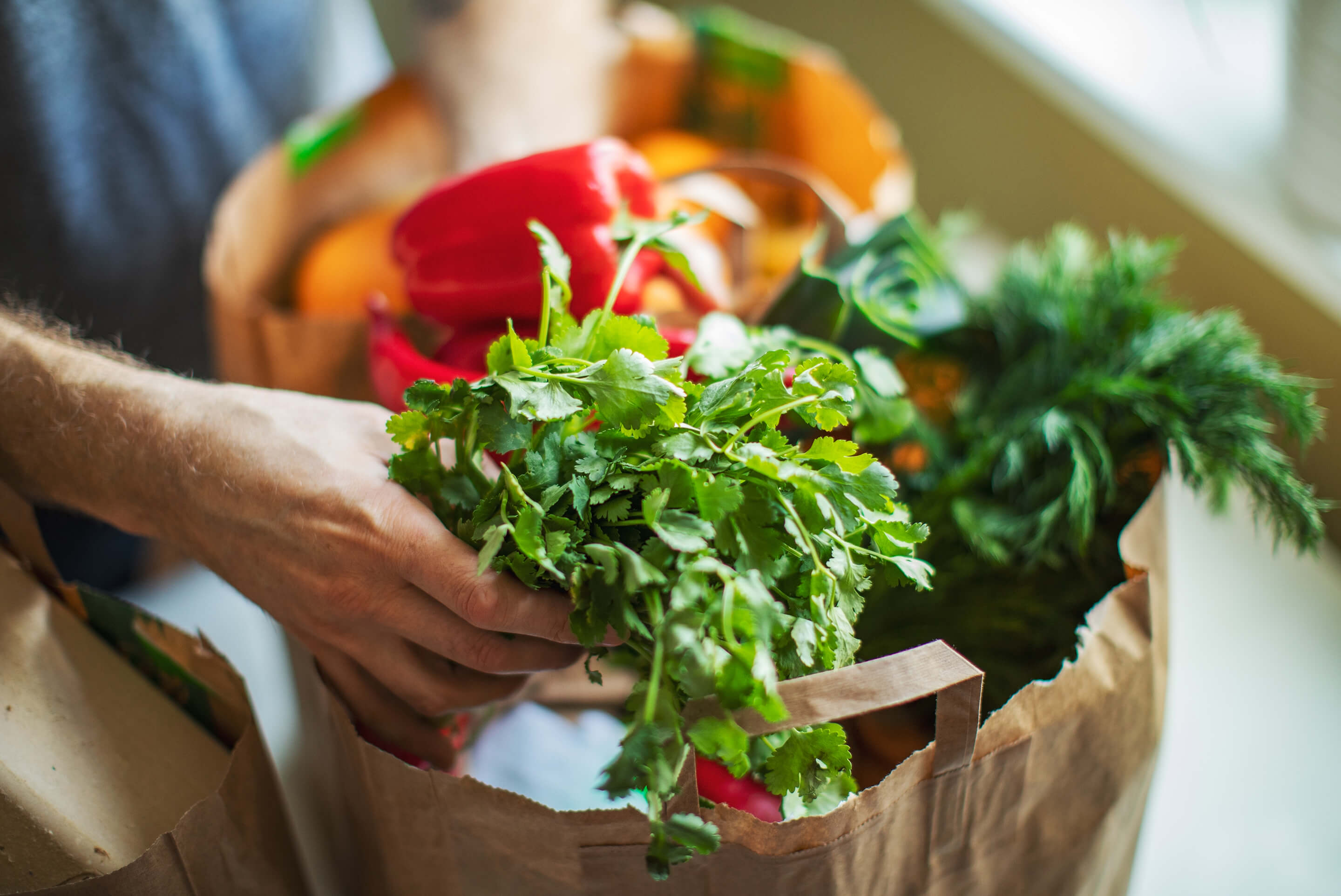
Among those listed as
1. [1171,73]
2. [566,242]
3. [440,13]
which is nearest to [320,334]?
[566,242]

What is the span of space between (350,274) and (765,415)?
62 centimetres

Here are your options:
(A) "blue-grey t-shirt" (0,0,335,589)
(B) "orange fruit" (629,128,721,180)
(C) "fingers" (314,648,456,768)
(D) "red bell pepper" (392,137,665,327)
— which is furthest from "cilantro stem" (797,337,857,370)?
(A) "blue-grey t-shirt" (0,0,335,589)

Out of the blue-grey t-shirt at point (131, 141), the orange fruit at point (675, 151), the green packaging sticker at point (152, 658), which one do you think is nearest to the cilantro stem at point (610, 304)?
the green packaging sticker at point (152, 658)

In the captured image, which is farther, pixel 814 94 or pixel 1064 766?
pixel 814 94

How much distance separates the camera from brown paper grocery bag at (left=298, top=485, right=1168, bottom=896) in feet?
1.55

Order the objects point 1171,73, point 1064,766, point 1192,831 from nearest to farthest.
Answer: point 1064,766, point 1192,831, point 1171,73

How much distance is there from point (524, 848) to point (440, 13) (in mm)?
893

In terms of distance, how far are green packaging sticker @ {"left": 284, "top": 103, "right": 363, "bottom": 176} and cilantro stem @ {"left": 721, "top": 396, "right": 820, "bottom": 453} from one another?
2.32 feet

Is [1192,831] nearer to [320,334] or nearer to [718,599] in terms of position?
[718,599]

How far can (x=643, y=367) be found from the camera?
17.9 inches

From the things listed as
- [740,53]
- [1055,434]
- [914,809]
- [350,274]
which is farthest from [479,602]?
[740,53]

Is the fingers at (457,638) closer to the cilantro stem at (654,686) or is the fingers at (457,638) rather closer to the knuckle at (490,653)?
the knuckle at (490,653)

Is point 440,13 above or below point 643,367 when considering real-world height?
above

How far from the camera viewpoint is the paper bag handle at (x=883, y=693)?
0.43 m
